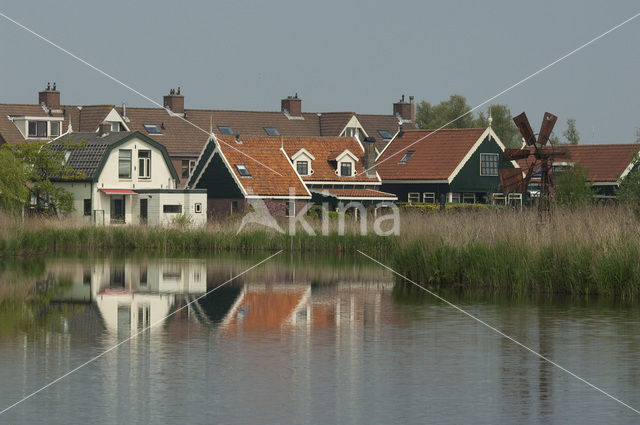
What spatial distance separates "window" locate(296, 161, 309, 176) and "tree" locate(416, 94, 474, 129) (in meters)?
61.3

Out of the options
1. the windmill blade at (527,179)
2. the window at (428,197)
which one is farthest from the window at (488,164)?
the windmill blade at (527,179)

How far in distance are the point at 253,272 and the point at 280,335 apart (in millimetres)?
17161

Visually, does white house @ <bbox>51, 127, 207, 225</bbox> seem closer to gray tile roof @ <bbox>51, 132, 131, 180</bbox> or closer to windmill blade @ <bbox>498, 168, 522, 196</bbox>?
gray tile roof @ <bbox>51, 132, 131, 180</bbox>

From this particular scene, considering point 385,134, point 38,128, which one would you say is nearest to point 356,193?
point 38,128

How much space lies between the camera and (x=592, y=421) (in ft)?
42.7

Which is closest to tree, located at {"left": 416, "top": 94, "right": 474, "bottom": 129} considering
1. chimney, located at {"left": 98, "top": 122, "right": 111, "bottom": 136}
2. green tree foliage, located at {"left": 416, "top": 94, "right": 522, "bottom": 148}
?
green tree foliage, located at {"left": 416, "top": 94, "right": 522, "bottom": 148}

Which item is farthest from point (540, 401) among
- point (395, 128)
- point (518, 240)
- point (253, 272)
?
point (395, 128)

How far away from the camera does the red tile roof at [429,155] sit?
261 ft

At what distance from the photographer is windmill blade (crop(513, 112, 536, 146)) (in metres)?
39.7

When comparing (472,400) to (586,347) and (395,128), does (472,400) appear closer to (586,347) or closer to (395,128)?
(586,347)

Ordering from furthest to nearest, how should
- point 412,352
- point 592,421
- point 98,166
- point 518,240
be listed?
point 98,166 < point 518,240 < point 412,352 < point 592,421

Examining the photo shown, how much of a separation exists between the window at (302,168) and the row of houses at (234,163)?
0.07 meters

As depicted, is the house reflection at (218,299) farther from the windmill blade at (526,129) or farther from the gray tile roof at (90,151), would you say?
the gray tile roof at (90,151)

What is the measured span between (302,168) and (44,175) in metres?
17.9
